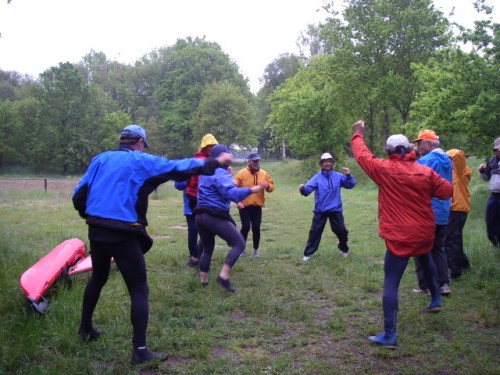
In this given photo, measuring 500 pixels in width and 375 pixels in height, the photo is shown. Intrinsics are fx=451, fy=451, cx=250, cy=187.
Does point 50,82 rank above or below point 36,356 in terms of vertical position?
above

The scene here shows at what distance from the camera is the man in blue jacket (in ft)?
18.4

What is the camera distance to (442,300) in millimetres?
5629

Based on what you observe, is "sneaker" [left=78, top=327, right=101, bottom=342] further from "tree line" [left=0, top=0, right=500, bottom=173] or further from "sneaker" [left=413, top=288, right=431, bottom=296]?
"tree line" [left=0, top=0, right=500, bottom=173]

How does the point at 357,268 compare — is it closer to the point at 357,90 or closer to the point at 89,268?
the point at 89,268

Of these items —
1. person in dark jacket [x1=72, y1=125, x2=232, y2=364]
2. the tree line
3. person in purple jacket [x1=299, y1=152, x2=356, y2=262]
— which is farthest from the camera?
the tree line

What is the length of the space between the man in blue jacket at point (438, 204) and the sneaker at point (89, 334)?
12.5 feet

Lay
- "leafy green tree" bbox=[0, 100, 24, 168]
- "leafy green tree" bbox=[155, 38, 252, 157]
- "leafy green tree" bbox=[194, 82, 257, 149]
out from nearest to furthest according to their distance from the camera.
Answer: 1. "leafy green tree" bbox=[194, 82, 257, 149]
2. "leafy green tree" bbox=[0, 100, 24, 168]
3. "leafy green tree" bbox=[155, 38, 252, 157]

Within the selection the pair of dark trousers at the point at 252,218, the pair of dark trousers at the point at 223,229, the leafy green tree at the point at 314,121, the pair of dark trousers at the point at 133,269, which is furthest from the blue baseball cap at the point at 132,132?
the leafy green tree at the point at 314,121

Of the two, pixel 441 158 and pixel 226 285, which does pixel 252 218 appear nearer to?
pixel 226 285

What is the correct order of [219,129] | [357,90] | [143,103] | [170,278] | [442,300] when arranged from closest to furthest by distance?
[442,300] → [170,278] → [357,90] → [219,129] → [143,103]

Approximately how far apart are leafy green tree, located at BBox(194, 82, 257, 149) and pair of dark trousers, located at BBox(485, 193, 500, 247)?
39968mm

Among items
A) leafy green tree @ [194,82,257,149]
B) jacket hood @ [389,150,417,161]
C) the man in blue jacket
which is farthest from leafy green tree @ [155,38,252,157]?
jacket hood @ [389,150,417,161]

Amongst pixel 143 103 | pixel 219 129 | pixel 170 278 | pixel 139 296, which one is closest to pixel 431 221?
pixel 139 296

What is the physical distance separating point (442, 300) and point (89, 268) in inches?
182
